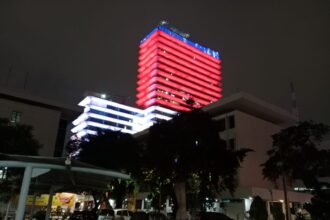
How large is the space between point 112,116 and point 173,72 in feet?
115

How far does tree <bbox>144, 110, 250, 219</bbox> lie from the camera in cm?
3183

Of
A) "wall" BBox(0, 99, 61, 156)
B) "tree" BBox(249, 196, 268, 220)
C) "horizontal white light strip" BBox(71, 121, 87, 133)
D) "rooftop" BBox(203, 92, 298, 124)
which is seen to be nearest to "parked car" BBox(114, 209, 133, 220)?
"tree" BBox(249, 196, 268, 220)

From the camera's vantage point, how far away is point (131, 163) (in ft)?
129

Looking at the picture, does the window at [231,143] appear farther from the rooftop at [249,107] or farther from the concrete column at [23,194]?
the concrete column at [23,194]

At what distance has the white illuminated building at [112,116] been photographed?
143 m

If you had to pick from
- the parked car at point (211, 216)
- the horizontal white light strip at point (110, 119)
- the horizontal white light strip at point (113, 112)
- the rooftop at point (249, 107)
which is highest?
the horizontal white light strip at point (113, 112)

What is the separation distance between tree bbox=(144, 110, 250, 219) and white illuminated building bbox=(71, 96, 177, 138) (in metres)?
106

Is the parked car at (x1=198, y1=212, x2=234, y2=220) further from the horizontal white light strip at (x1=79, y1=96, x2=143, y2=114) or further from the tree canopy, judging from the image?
the horizontal white light strip at (x1=79, y1=96, x2=143, y2=114)

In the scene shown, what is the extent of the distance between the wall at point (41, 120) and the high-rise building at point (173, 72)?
85.3 meters

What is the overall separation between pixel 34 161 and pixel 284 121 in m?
61.6

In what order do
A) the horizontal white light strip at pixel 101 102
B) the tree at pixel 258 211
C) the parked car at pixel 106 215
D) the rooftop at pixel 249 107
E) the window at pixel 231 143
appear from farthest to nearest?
the horizontal white light strip at pixel 101 102 → the rooftop at pixel 249 107 → the window at pixel 231 143 → the tree at pixel 258 211 → the parked car at pixel 106 215

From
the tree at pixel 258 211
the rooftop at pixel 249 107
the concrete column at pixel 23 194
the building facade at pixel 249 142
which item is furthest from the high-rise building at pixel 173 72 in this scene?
the concrete column at pixel 23 194

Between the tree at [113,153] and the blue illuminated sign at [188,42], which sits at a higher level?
the blue illuminated sign at [188,42]

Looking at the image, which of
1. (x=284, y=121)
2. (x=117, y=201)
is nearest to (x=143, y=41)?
(x=284, y=121)
